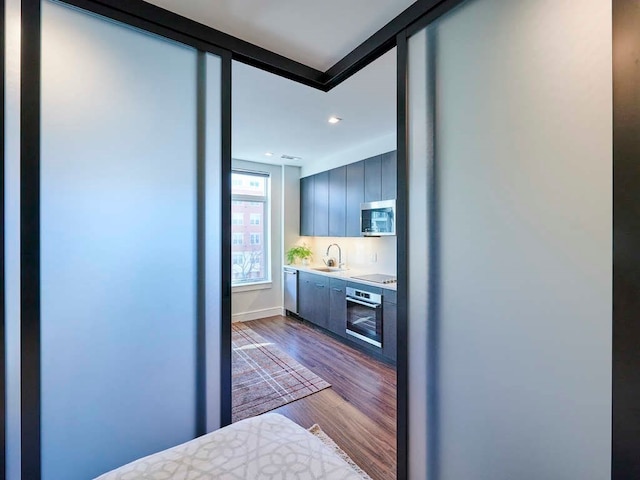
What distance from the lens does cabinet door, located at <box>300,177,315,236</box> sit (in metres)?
5.03

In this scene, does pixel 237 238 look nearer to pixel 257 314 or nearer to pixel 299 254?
pixel 299 254

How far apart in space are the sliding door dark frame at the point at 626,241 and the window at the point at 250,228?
463 cm

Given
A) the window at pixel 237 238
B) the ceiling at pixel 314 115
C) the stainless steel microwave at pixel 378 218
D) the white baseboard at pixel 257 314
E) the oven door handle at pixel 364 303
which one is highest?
the ceiling at pixel 314 115

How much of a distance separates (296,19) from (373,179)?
234 cm

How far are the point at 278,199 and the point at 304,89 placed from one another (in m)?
2.92

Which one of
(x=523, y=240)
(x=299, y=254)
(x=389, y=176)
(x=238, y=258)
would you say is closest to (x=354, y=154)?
(x=389, y=176)

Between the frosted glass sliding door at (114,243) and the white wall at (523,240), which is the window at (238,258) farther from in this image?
the white wall at (523,240)

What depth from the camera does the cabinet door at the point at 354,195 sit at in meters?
3.98

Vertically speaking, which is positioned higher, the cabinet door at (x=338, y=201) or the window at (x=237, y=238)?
the cabinet door at (x=338, y=201)

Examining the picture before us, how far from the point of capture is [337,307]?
4.00 meters

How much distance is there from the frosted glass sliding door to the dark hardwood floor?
3.58ft

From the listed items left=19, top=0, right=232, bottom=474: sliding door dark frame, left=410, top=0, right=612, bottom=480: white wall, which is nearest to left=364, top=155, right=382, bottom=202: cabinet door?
left=410, top=0, right=612, bottom=480: white wall

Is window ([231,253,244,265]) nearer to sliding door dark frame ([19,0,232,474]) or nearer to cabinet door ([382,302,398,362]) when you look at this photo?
cabinet door ([382,302,398,362])

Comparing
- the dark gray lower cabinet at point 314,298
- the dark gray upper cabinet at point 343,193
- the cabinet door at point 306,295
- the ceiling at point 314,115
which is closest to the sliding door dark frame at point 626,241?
the ceiling at point 314,115
